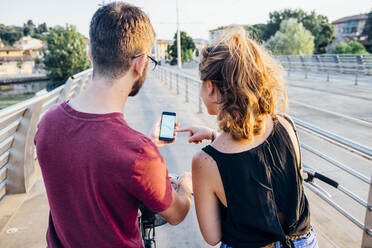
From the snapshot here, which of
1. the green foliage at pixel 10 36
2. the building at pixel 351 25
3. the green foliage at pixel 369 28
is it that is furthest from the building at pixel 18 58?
the building at pixel 351 25

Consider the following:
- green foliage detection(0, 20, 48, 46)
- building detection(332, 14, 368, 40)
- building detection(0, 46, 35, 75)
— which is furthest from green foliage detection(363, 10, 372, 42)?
building detection(0, 46, 35, 75)

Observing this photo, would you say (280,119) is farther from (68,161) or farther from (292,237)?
(68,161)

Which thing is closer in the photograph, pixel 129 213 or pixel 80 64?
pixel 129 213

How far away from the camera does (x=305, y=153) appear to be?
15.0ft

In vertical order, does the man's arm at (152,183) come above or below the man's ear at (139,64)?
below

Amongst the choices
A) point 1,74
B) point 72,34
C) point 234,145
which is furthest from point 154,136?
point 1,74

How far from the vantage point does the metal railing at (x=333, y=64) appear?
1250 centimetres

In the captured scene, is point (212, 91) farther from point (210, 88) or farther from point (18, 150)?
point (18, 150)

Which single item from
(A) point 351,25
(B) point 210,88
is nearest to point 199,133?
(B) point 210,88

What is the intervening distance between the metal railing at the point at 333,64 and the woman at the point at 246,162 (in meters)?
9.46

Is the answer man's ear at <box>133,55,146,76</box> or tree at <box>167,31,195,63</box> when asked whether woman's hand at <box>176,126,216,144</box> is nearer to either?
man's ear at <box>133,55,146,76</box>

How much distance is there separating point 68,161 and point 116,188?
19 cm

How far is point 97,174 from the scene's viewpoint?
0.93m

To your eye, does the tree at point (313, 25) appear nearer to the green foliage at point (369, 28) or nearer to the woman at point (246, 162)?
the green foliage at point (369, 28)
